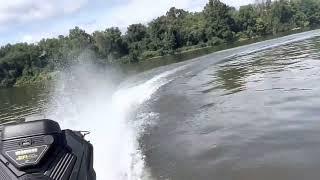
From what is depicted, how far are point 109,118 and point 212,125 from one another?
5.17 m

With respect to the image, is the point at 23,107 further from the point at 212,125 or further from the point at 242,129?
the point at 242,129

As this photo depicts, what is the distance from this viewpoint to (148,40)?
70.8 metres

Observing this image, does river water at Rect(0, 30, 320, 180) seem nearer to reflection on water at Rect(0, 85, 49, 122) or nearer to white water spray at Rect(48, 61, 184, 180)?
white water spray at Rect(48, 61, 184, 180)

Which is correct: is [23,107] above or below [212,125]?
below

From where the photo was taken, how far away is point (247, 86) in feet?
54.4

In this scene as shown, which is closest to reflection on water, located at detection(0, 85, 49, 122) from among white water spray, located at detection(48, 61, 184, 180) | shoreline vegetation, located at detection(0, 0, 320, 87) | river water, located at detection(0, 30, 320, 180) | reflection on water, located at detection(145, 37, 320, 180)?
white water spray, located at detection(48, 61, 184, 180)

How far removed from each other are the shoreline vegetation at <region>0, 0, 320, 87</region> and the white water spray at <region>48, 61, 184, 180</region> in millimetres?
37644

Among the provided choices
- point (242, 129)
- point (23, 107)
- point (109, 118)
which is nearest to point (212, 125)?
point (242, 129)

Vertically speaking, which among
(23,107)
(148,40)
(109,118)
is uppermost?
(109,118)

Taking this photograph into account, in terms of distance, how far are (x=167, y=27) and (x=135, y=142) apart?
200 ft

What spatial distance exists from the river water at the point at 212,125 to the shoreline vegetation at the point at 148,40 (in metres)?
42.4

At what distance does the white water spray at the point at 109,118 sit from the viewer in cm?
984

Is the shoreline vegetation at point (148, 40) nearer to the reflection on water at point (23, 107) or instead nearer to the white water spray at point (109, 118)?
the reflection on water at point (23, 107)

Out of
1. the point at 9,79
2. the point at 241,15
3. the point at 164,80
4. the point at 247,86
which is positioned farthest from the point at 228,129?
the point at 241,15
